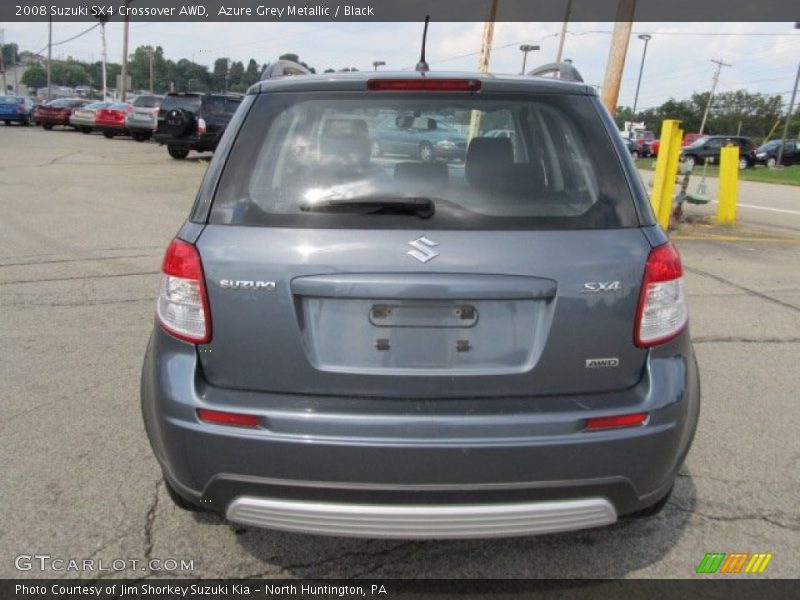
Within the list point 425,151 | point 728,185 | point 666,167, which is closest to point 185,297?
point 425,151

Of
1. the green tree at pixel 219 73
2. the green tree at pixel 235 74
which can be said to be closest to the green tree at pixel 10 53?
the green tree at pixel 219 73

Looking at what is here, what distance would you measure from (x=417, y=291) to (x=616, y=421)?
75 centimetres

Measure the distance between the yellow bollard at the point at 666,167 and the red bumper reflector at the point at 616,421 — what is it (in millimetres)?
8322

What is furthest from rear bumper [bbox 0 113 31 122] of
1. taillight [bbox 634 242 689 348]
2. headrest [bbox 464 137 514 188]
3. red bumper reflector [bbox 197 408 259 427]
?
taillight [bbox 634 242 689 348]

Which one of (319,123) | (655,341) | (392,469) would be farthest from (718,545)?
(319,123)

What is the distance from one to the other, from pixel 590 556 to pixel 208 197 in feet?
6.44

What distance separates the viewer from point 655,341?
2340mm

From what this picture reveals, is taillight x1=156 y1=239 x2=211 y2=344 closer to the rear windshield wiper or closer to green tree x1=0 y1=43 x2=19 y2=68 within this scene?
the rear windshield wiper

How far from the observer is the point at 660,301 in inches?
92.5

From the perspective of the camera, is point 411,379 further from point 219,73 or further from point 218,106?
point 219,73

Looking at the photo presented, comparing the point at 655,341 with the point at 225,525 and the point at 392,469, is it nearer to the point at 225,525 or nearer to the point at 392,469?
the point at 392,469

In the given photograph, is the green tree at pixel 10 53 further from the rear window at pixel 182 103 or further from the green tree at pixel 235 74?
the rear window at pixel 182 103

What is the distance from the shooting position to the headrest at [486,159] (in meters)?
2.47

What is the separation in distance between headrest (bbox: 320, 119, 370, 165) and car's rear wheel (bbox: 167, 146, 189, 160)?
19.6m
